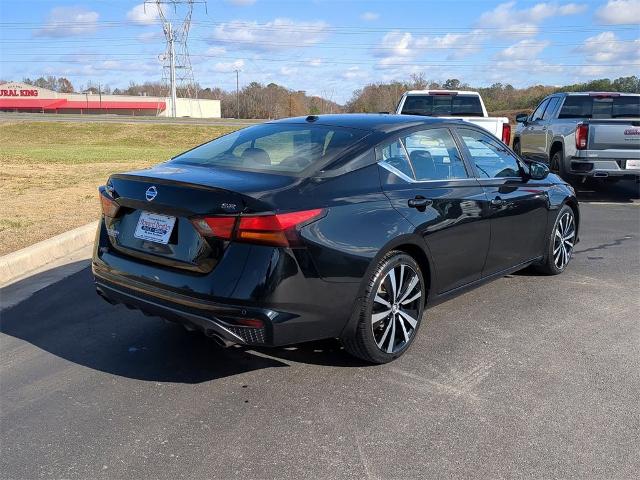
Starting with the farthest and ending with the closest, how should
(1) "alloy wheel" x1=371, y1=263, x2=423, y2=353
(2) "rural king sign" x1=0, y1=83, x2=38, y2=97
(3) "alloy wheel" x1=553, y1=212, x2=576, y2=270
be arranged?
(2) "rural king sign" x1=0, y1=83, x2=38, y2=97 → (3) "alloy wheel" x1=553, y1=212, x2=576, y2=270 → (1) "alloy wheel" x1=371, y1=263, x2=423, y2=353

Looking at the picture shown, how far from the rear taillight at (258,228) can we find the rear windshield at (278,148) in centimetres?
53

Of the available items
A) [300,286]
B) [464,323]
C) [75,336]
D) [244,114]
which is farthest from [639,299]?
[244,114]

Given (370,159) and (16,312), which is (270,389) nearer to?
(370,159)

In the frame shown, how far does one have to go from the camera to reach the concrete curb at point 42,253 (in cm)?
592

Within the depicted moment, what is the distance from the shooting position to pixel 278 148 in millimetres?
4352

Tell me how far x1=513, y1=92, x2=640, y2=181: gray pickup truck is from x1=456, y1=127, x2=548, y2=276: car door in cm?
546

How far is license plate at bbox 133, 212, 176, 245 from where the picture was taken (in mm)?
3621

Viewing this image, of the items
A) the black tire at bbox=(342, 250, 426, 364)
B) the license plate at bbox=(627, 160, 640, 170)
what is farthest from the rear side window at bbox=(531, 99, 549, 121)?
the black tire at bbox=(342, 250, 426, 364)

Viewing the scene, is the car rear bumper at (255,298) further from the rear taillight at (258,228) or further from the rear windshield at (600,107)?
the rear windshield at (600,107)

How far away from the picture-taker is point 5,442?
3.14m

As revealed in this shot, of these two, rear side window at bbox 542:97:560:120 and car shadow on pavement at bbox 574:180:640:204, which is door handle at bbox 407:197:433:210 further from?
rear side window at bbox 542:97:560:120

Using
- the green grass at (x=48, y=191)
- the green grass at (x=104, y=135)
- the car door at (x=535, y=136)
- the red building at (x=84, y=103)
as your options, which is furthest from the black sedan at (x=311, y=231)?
the red building at (x=84, y=103)

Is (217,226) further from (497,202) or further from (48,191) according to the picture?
(48,191)

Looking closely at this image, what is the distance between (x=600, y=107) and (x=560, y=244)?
7.01 m
